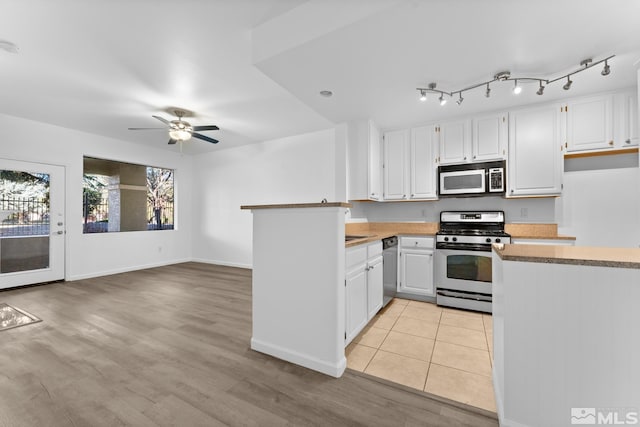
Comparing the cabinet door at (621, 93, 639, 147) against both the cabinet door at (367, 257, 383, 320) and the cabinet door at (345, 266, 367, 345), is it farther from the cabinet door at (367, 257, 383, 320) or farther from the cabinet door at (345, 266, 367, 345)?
→ the cabinet door at (345, 266, 367, 345)

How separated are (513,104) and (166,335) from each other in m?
4.64

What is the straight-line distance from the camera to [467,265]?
329 centimetres

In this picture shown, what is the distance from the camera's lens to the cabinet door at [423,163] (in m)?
3.80

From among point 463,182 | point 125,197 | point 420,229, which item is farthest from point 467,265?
point 125,197

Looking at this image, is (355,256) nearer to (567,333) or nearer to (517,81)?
(567,333)

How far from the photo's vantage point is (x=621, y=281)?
3.89 feet

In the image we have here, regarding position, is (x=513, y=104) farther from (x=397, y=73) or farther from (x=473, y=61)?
(x=397, y=73)

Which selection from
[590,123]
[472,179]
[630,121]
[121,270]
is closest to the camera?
[630,121]

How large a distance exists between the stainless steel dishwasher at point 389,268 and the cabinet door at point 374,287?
161 mm

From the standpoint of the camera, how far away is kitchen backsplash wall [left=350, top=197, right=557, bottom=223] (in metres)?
3.47

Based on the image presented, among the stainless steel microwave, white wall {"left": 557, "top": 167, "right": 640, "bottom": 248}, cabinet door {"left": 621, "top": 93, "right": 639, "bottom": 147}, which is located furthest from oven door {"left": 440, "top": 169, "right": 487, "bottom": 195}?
cabinet door {"left": 621, "top": 93, "right": 639, "bottom": 147}

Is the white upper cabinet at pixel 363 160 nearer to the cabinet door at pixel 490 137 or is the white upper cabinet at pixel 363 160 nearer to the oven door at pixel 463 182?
the oven door at pixel 463 182

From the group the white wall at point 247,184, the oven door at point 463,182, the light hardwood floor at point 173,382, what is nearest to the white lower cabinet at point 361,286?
the light hardwood floor at point 173,382

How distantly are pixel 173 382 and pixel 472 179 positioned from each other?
12.6 feet
